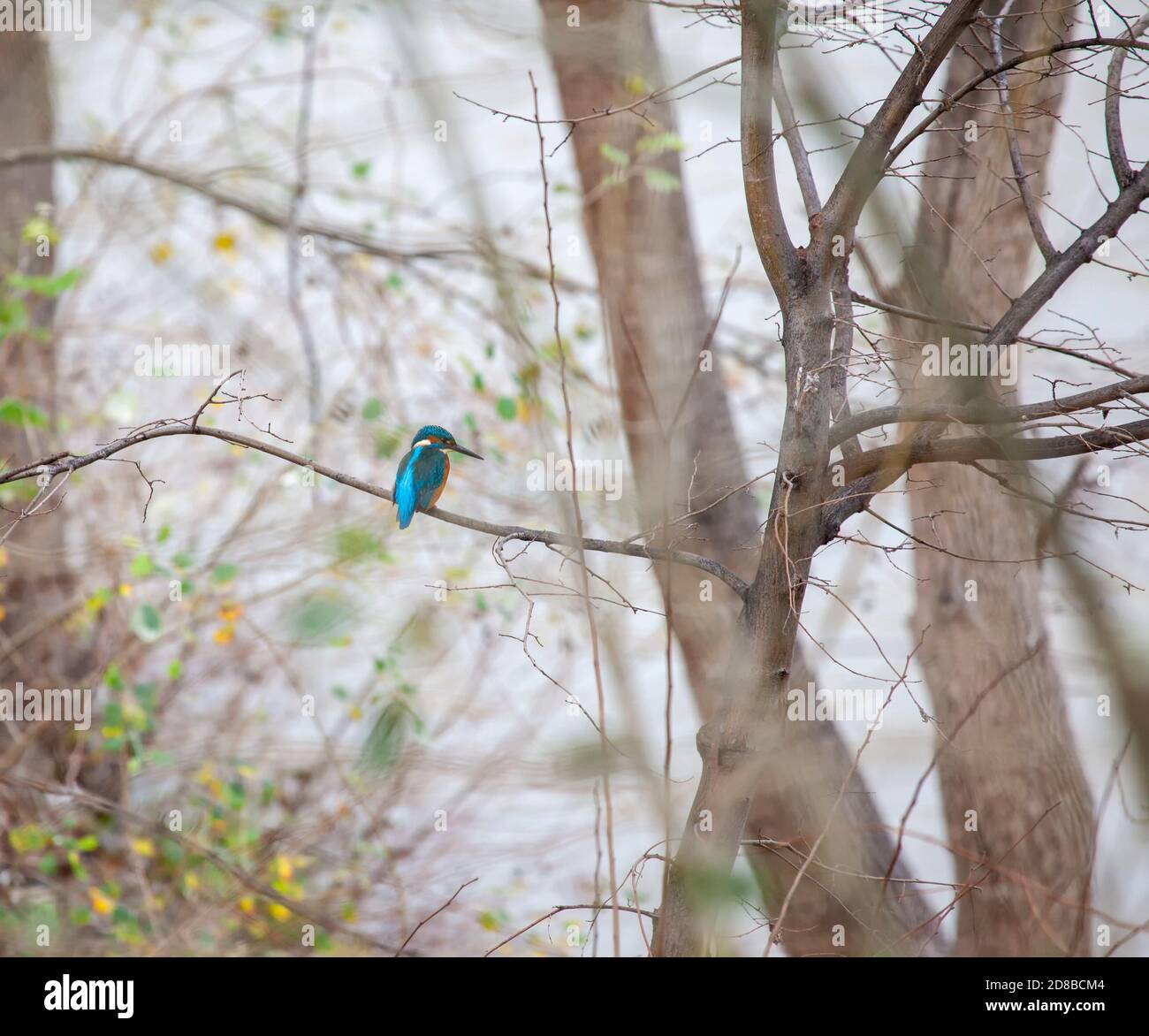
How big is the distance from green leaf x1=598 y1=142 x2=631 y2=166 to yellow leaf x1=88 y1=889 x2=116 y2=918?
115 inches

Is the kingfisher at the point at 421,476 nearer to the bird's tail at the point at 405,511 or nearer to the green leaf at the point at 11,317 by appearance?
the bird's tail at the point at 405,511

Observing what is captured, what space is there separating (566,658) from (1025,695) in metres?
1.97

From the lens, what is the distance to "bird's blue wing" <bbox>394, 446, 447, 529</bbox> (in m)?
2.27

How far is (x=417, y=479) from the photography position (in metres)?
2.34

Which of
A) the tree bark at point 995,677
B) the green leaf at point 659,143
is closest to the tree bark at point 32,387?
the green leaf at point 659,143

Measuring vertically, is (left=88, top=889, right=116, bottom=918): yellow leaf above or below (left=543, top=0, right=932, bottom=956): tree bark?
below

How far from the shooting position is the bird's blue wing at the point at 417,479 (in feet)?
7.44

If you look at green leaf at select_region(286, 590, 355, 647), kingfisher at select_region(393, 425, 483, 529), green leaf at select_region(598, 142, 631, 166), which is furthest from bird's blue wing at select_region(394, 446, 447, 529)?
green leaf at select_region(598, 142, 631, 166)

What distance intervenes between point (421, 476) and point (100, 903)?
2.18 metres

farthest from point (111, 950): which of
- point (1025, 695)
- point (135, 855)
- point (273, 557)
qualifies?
point (1025, 695)

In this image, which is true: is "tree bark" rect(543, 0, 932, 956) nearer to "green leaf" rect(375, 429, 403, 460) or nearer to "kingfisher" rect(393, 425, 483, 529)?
"kingfisher" rect(393, 425, 483, 529)

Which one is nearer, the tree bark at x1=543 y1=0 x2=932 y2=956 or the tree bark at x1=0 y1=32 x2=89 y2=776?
the tree bark at x1=543 y1=0 x2=932 y2=956

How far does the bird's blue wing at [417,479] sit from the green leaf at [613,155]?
41.9 inches
